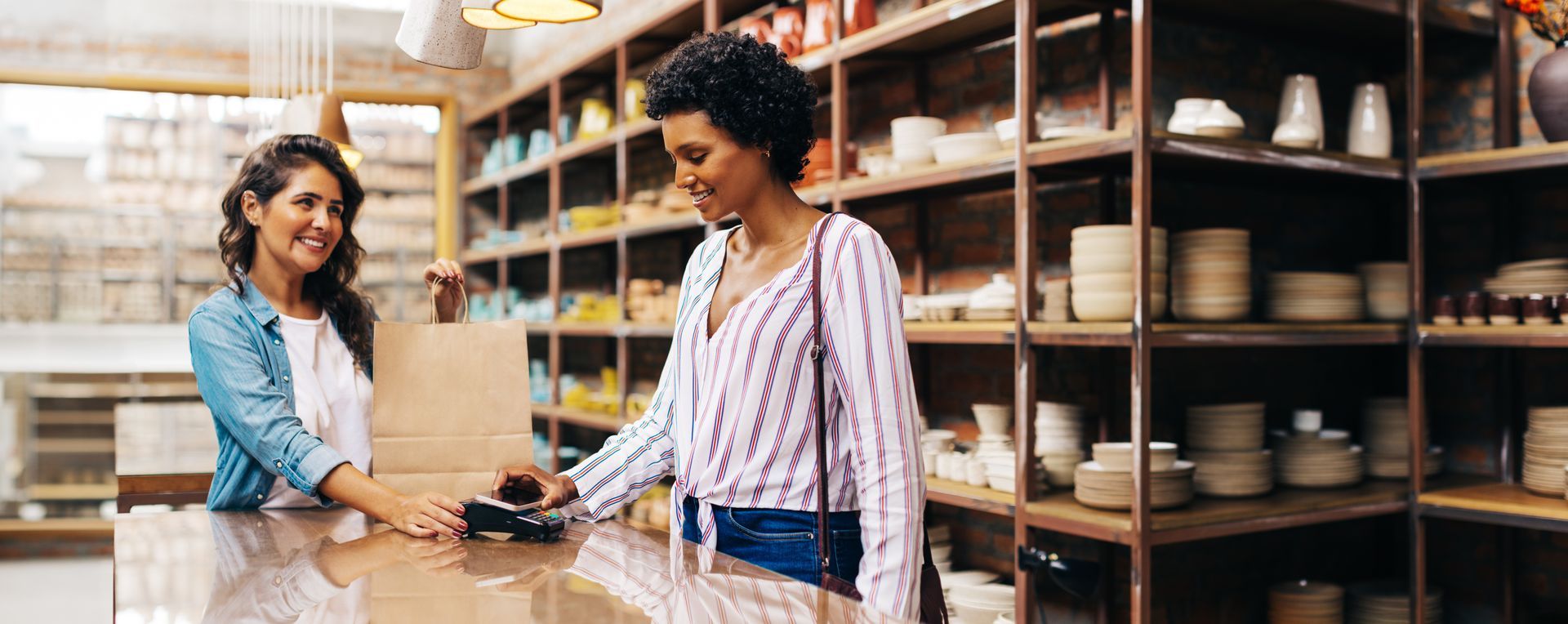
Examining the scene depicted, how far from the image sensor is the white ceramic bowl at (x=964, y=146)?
3.09 metres

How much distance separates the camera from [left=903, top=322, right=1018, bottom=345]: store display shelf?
2949mm

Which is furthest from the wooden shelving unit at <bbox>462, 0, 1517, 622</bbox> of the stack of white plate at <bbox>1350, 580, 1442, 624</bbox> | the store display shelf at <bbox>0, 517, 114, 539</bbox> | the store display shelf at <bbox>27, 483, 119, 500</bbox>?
the store display shelf at <bbox>27, 483, 119, 500</bbox>

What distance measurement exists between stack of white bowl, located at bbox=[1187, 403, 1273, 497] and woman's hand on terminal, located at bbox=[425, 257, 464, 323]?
201 cm

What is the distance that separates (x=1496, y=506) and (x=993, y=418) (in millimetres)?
1264

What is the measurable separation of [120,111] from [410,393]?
724 centimetres

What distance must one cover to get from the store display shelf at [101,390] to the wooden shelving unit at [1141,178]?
5.50 metres

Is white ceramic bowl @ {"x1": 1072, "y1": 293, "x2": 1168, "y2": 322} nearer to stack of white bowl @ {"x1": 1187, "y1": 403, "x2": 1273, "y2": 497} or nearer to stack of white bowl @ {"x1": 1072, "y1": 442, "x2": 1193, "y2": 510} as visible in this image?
stack of white bowl @ {"x1": 1072, "y1": 442, "x2": 1193, "y2": 510}

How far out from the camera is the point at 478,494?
171 cm

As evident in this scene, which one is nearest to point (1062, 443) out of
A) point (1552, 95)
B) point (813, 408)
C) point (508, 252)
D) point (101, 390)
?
point (1552, 95)

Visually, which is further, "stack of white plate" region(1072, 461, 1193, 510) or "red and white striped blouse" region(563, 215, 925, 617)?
"stack of white plate" region(1072, 461, 1193, 510)

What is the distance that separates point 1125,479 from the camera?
2.74 metres

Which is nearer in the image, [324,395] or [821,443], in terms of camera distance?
[821,443]

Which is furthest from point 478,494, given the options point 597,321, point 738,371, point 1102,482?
point 597,321

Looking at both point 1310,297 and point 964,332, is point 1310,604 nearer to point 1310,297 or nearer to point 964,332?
point 1310,297
